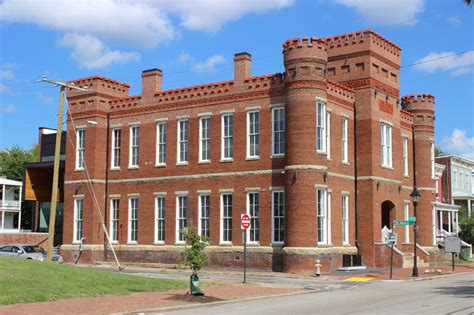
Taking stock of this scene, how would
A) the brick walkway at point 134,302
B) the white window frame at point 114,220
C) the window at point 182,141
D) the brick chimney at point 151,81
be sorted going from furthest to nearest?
the white window frame at point 114,220
the brick chimney at point 151,81
the window at point 182,141
the brick walkway at point 134,302

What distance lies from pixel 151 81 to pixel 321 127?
12.2 metres

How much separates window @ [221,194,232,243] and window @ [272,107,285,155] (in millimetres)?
4002

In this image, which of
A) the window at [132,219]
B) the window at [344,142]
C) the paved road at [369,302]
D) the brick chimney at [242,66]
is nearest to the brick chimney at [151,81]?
the brick chimney at [242,66]

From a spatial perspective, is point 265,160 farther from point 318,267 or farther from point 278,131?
point 318,267

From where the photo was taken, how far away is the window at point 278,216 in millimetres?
33781

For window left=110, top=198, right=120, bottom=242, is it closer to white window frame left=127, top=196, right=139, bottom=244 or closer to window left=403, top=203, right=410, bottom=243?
white window frame left=127, top=196, right=139, bottom=244

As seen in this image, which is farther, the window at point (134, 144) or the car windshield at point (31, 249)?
the window at point (134, 144)

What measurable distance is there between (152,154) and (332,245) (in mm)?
12698

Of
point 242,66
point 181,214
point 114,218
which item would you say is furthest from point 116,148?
point 242,66

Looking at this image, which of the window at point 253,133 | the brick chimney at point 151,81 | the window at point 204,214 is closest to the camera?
the window at point 253,133

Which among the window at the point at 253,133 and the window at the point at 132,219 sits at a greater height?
the window at the point at 253,133

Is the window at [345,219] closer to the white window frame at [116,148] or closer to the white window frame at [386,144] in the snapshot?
the white window frame at [386,144]

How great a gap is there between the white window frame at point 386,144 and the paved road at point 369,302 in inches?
548

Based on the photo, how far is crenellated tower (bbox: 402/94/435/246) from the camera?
143 feet
